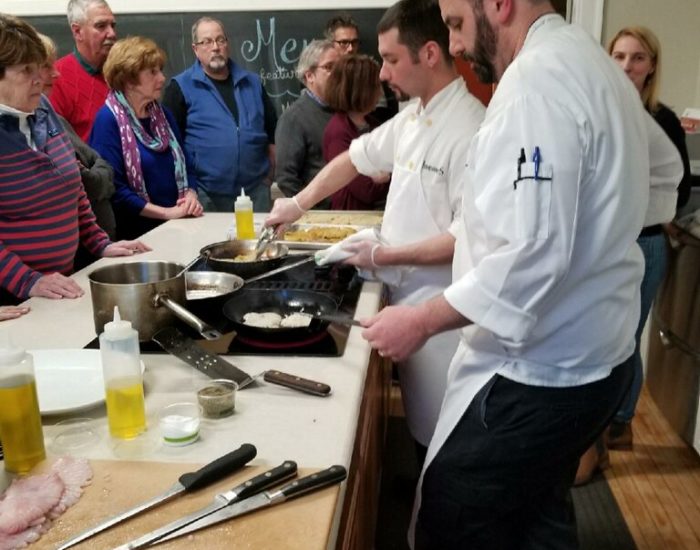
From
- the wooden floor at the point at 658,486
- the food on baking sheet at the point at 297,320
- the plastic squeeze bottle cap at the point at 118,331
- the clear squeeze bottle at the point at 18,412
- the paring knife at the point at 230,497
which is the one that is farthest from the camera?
the wooden floor at the point at 658,486

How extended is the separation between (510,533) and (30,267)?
1507 millimetres

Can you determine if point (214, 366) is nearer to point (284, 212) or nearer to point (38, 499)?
point (38, 499)

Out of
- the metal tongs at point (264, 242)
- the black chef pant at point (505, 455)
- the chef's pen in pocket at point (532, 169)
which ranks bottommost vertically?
the black chef pant at point (505, 455)

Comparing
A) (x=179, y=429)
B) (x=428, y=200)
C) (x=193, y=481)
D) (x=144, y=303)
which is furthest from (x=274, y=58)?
(x=193, y=481)

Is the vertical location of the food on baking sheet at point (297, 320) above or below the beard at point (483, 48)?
below

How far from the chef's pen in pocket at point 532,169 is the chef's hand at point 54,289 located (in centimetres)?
121

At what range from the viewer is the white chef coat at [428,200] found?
179 centimetres

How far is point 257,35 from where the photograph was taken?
156 inches

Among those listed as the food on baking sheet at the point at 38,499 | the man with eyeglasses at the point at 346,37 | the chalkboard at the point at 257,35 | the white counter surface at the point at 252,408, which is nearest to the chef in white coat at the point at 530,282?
the white counter surface at the point at 252,408

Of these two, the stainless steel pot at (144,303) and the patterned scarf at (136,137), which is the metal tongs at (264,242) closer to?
the stainless steel pot at (144,303)

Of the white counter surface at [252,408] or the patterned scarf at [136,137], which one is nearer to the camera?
the white counter surface at [252,408]

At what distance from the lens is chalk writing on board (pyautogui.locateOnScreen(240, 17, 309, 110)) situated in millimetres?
3943

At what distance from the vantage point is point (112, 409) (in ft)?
3.48

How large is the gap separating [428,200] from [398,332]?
0.64 m
